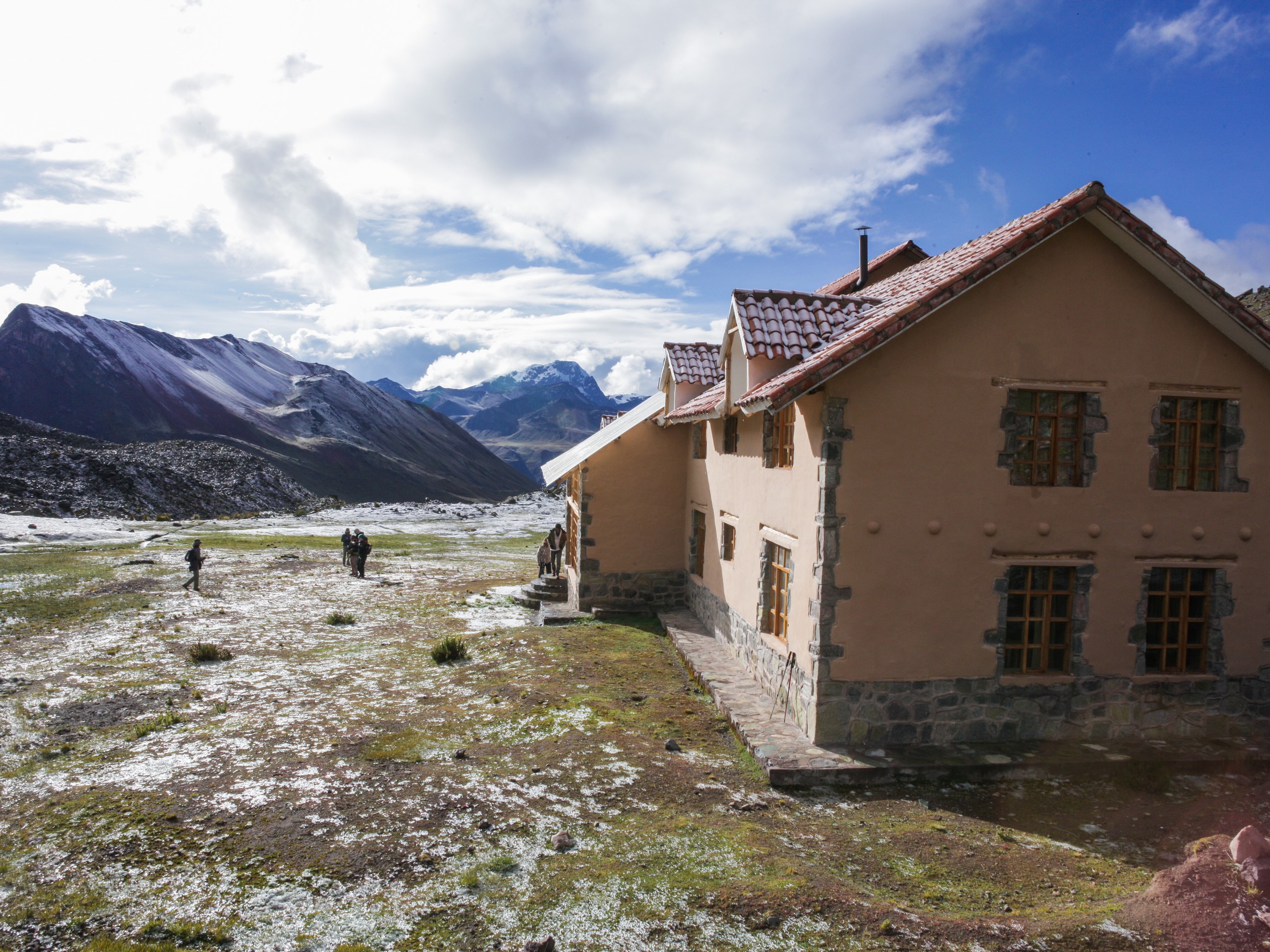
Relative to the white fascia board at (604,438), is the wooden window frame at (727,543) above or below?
below

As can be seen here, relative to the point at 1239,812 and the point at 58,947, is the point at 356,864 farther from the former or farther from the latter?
the point at 1239,812

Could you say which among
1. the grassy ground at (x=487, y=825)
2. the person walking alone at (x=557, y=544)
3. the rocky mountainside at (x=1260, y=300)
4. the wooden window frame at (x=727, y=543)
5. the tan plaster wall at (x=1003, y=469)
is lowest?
the grassy ground at (x=487, y=825)

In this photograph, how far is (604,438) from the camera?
734 inches

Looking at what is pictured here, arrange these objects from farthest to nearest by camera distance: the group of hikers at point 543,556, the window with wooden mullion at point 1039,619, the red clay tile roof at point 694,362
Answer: the group of hikers at point 543,556 → the red clay tile roof at point 694,362 → the window with wooden mullion at point 1039,619

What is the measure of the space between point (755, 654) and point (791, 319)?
222 inches

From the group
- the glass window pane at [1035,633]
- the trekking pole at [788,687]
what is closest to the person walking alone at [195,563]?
the trekking pole at [788,687]

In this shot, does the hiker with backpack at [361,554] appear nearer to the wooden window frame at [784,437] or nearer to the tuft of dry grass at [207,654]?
the tuft of dry grass at [207,654]

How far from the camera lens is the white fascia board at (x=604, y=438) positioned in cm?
1780

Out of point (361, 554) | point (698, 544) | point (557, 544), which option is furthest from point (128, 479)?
point (698, 544)

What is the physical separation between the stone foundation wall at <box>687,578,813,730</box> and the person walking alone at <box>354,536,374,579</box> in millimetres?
11931

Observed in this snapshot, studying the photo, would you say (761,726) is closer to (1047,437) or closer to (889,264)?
(1047,437)

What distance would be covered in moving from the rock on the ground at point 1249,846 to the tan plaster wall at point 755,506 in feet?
15.2

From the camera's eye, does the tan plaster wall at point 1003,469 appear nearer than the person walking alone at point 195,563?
Yes

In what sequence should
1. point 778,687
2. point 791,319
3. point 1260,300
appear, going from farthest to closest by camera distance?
point 1260,300 < point 791,319 < point 778,687
